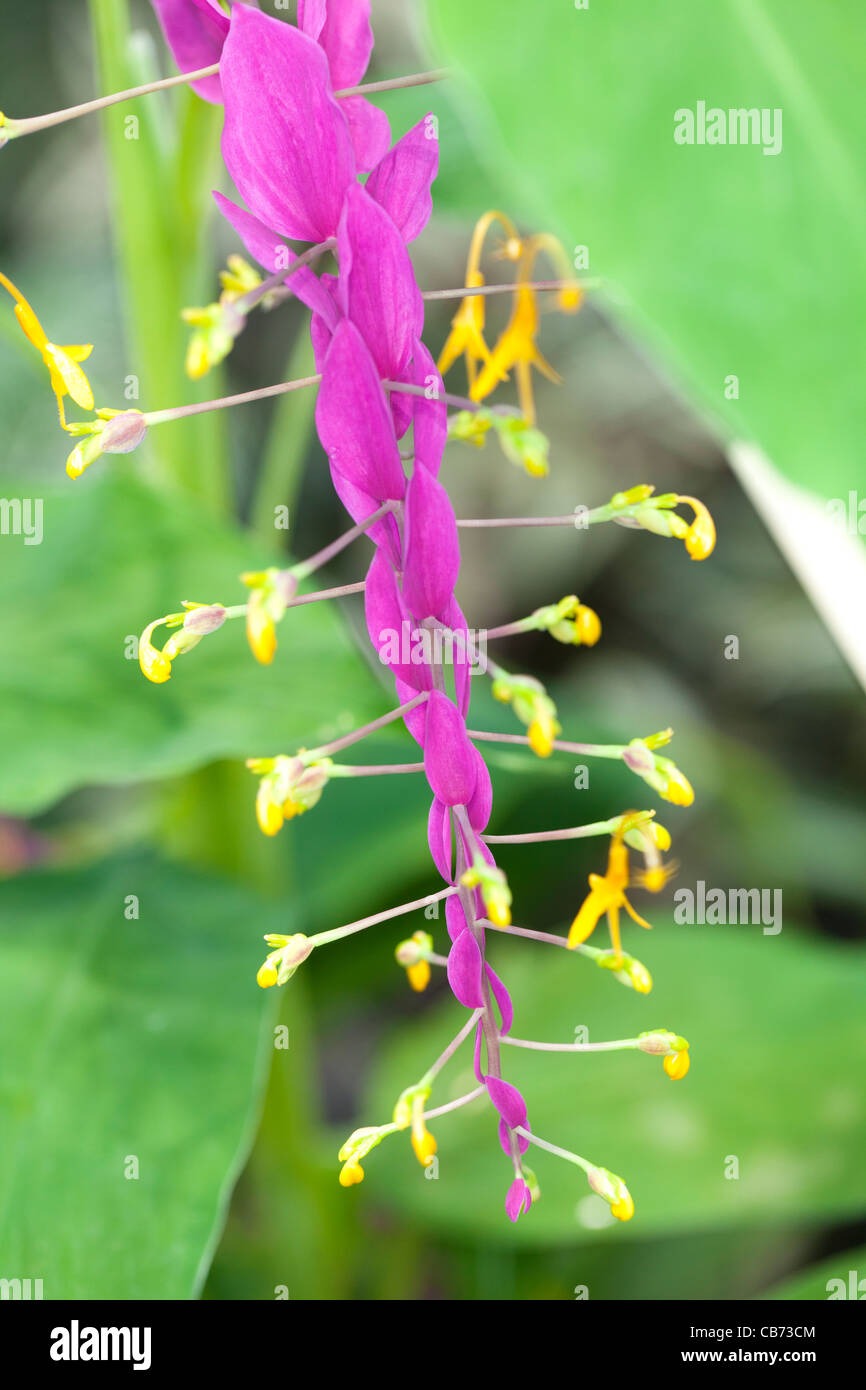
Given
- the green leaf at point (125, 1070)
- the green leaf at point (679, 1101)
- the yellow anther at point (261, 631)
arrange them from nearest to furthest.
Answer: the yellow anther at point (261, 631) < the green leaf at point (125, 1070) < the green leaf at point (679, 1101)

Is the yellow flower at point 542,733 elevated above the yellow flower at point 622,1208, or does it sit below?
above

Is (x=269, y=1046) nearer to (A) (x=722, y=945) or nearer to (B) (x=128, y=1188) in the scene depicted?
(B) (x=128, y=1188)

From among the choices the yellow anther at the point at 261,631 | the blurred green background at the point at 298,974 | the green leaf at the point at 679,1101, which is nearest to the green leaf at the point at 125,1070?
the blurred green background at the point at 298,974

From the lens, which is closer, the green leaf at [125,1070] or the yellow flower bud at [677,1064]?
the yellow flower bud at [677,1064]

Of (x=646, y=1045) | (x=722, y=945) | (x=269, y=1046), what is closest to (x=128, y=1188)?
(x=269, y=1046)

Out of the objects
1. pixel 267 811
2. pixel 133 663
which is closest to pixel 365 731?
pixel 267 811

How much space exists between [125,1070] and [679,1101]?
0.26 m

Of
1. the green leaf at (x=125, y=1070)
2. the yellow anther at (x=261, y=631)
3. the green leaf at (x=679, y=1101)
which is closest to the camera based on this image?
the yellow anther at (x=261, y=631)

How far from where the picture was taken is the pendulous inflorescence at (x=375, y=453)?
163 mm

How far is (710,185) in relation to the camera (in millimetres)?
175

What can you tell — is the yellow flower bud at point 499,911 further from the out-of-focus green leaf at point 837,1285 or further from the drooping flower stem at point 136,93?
the out-of-focus green leaf at point 837,1285

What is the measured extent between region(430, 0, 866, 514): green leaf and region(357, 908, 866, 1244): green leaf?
37 centimetres

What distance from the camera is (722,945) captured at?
588 mm

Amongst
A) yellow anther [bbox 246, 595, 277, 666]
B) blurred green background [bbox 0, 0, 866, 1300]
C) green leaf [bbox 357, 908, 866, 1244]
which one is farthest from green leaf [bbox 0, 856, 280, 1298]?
yellow anther [bbox 246, 595, 277, 666]
